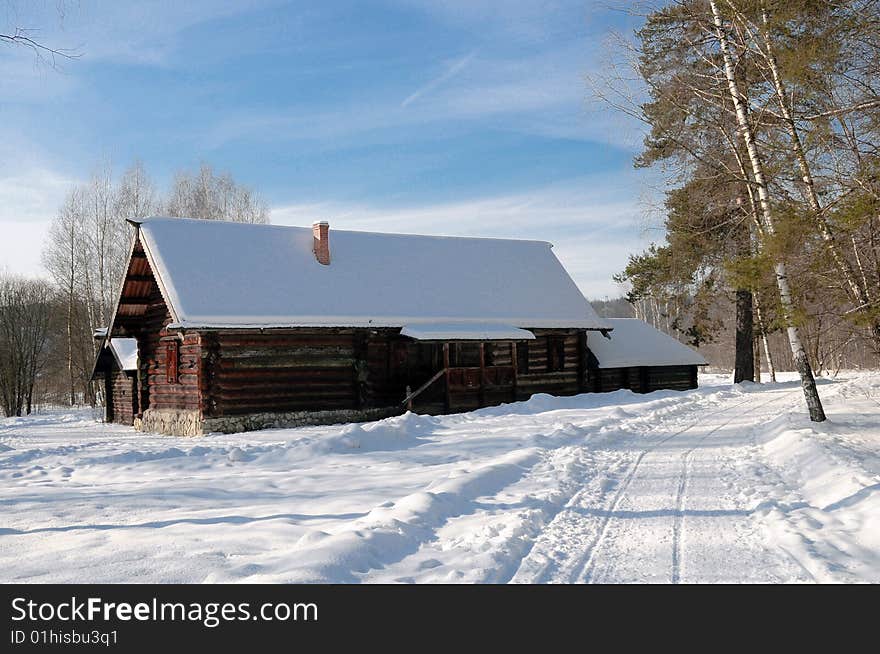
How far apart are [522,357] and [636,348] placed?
671 centimetres

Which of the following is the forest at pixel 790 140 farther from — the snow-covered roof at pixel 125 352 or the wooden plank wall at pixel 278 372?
the snow-covered roof at pixel 125 352

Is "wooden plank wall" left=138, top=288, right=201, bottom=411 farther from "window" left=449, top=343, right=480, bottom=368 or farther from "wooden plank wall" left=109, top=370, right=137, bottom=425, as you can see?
"window" left=449, top=343, right=480, bottom=368

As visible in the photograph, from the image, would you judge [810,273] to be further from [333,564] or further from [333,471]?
[333,564]

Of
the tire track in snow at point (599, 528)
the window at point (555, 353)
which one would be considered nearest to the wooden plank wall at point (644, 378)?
the window at point (555, 353)

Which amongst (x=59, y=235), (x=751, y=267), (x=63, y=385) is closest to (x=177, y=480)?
(x=751, y=267)

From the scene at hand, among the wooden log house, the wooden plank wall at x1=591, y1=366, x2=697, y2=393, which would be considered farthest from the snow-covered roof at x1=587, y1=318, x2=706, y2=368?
the wooden log house

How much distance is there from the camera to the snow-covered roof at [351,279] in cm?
1988

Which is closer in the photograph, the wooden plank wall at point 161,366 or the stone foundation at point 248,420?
the stone foundation at point 248,420

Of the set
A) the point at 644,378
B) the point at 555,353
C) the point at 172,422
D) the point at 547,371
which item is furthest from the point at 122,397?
the point at 644,378

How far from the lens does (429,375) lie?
23.1 m

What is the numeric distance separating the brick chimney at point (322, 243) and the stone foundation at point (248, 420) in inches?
210

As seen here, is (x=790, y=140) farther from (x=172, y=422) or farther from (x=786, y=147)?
(x=172, y=422)
